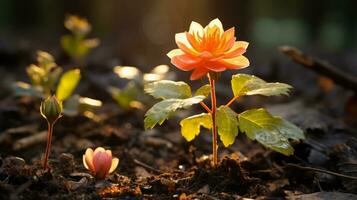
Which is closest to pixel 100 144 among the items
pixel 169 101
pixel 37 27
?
pixel 169 101

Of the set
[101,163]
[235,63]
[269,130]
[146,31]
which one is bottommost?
[146,31]

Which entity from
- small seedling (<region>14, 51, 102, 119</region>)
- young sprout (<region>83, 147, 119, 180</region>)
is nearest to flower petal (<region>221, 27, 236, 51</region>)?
young sprout (<region>83, 147, 119, 180</region>)

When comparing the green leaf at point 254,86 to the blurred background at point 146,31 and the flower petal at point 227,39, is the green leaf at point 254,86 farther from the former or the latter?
the blurred background at point 146,31

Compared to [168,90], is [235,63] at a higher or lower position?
higher

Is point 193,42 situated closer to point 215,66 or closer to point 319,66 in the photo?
point 215,66

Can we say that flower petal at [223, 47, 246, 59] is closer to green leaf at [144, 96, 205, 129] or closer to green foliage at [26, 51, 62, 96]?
green leaf at [144, 96, 205, 129]

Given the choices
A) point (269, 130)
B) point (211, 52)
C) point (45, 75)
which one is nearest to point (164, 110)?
point (211, 52)

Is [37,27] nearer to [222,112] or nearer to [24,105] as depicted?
[24,105]

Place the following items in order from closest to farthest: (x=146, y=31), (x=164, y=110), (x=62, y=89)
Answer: (x=164, y=110) → (x=62, y=89) → (x=146, y=31)
